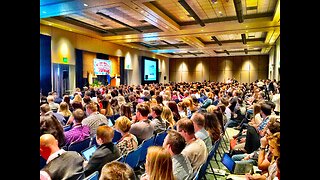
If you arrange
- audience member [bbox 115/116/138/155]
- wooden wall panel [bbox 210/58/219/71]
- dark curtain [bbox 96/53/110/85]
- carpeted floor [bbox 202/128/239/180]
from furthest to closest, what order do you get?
wooden wall panel [bbox 210/58/219/71], dark curtain [bbox 96/53/110/85], carpeted floor [bbox 202/128/239/180], audience member [bbox 115/116/138/155]

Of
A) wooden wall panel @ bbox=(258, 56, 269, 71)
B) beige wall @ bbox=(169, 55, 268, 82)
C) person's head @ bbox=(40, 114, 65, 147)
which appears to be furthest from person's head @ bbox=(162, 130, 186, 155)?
wooden wall panel @ bbox=(258, 56, 269, 71)

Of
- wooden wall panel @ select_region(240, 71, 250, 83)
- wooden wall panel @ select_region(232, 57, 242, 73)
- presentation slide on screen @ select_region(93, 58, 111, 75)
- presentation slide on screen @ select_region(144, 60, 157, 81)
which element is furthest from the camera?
wooden wall panel @ select_region(232, 57, 242, 73)

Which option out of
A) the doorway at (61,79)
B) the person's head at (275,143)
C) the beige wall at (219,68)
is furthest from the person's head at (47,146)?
the beige wall at (219,68)

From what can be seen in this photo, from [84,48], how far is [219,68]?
57.2ft

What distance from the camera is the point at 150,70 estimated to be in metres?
23.3

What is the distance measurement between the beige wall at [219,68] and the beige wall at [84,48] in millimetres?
7758

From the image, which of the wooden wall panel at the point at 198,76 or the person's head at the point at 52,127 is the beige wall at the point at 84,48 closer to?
the person's head at the point at 52,127

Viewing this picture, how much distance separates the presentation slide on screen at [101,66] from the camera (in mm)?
15875

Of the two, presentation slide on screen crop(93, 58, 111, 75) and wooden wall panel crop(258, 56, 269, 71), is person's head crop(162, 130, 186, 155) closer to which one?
presentation slide on screen crop(93, 58, 111, 75)

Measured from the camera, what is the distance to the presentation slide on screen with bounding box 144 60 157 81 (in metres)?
22.3

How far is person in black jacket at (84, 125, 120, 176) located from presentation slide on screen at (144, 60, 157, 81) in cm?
1928

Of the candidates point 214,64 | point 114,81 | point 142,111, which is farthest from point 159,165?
point 214,64
